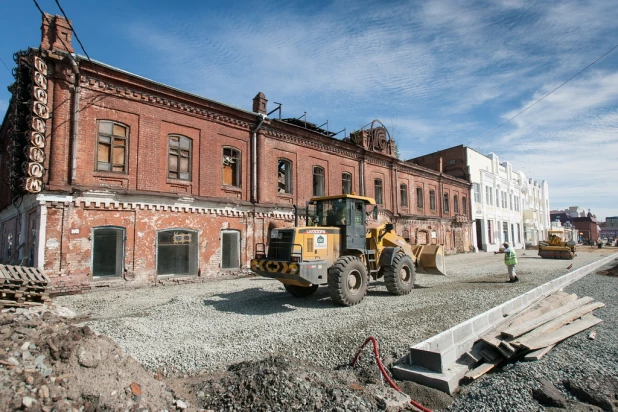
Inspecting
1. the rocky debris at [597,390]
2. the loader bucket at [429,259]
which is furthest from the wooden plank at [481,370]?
the loader bucket at [429,259]

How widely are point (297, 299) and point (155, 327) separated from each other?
3.93m

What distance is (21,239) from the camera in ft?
39.0

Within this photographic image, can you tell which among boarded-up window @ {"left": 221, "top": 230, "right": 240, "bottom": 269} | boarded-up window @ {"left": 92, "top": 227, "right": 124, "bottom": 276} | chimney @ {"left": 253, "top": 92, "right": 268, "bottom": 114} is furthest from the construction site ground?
chimney @ {"left": 253, "top": 92, "right": 268, "bottom": 114}

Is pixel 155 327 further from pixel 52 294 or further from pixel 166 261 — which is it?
pixel 166 261

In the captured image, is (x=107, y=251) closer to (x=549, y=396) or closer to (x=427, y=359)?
(x=427, y=359)

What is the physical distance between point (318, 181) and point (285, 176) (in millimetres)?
2317

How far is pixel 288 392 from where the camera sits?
3.99m

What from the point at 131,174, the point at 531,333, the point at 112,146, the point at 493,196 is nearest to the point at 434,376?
the point at 531,333

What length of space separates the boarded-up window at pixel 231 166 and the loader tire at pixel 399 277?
334 inches

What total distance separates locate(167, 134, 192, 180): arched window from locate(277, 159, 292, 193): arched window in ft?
16.0

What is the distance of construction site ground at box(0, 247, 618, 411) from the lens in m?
3.92

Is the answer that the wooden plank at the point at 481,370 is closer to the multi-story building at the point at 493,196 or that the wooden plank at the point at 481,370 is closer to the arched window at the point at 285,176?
the arched window at the point at 285,176

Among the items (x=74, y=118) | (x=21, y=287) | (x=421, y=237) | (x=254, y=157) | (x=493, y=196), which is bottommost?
(x=21, y=287)

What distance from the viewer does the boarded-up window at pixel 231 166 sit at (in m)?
15.6
